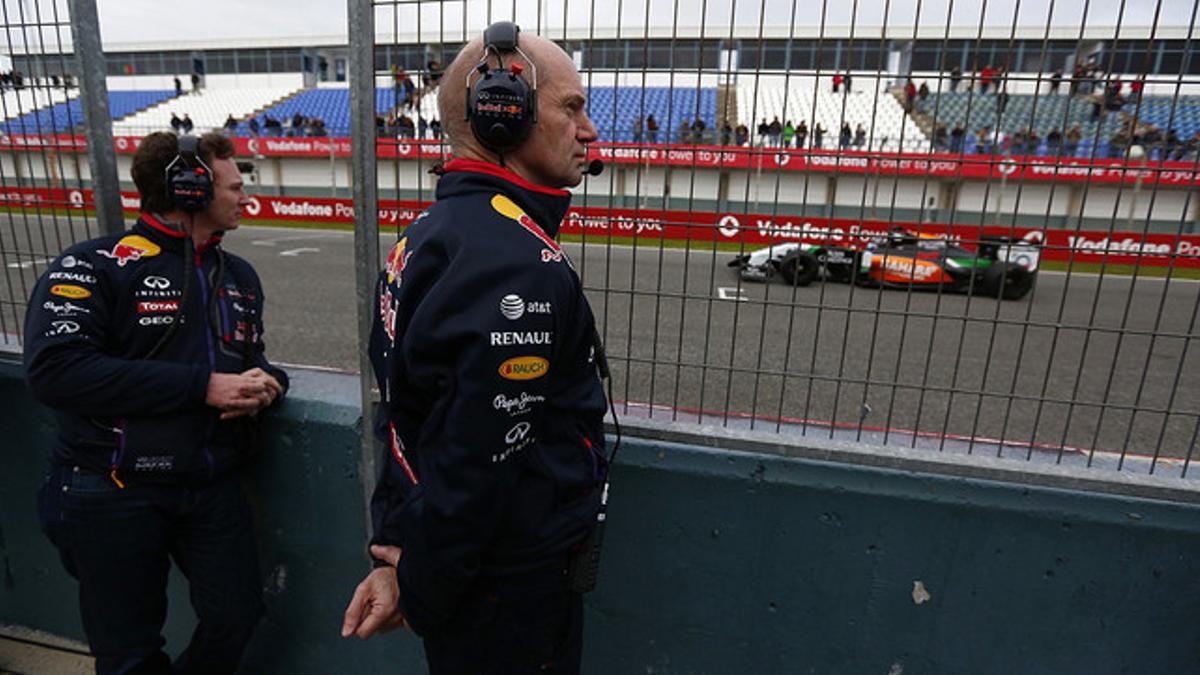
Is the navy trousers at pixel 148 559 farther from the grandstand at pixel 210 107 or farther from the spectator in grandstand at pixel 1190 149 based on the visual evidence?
the grandstand at pixel 210 107

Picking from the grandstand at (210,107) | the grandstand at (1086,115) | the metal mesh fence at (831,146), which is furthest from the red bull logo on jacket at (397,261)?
the grandstand at (210,107)

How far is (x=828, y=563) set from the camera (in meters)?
1.95

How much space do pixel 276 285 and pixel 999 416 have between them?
991 cm

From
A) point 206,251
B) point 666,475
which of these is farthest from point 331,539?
point 666,475

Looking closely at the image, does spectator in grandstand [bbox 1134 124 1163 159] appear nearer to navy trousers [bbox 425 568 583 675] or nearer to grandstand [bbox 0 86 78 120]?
navy trousers [bbox 425 568 583 675]

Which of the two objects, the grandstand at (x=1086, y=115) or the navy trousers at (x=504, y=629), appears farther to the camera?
the grandstand at (x=1086, y=115)

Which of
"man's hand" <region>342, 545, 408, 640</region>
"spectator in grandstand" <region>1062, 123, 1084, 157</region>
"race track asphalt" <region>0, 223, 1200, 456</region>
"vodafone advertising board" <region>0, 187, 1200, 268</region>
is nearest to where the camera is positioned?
"man's hand" <region>342, 545, 408, 640</region>

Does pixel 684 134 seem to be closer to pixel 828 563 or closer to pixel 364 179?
pixel 364 179

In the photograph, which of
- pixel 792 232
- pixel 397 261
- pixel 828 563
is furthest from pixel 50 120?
pixel 828 563

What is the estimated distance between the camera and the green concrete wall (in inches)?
70.5

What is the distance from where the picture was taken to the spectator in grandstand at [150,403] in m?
1.81

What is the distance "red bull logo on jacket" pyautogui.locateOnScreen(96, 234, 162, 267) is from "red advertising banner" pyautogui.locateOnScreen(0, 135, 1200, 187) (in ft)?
2.31

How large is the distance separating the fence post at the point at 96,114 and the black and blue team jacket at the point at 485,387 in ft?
4.99

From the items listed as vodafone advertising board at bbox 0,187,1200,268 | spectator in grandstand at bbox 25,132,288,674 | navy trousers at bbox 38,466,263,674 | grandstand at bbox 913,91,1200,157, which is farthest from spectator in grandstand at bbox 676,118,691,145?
navy trousers at bbox 38,466,263,674
